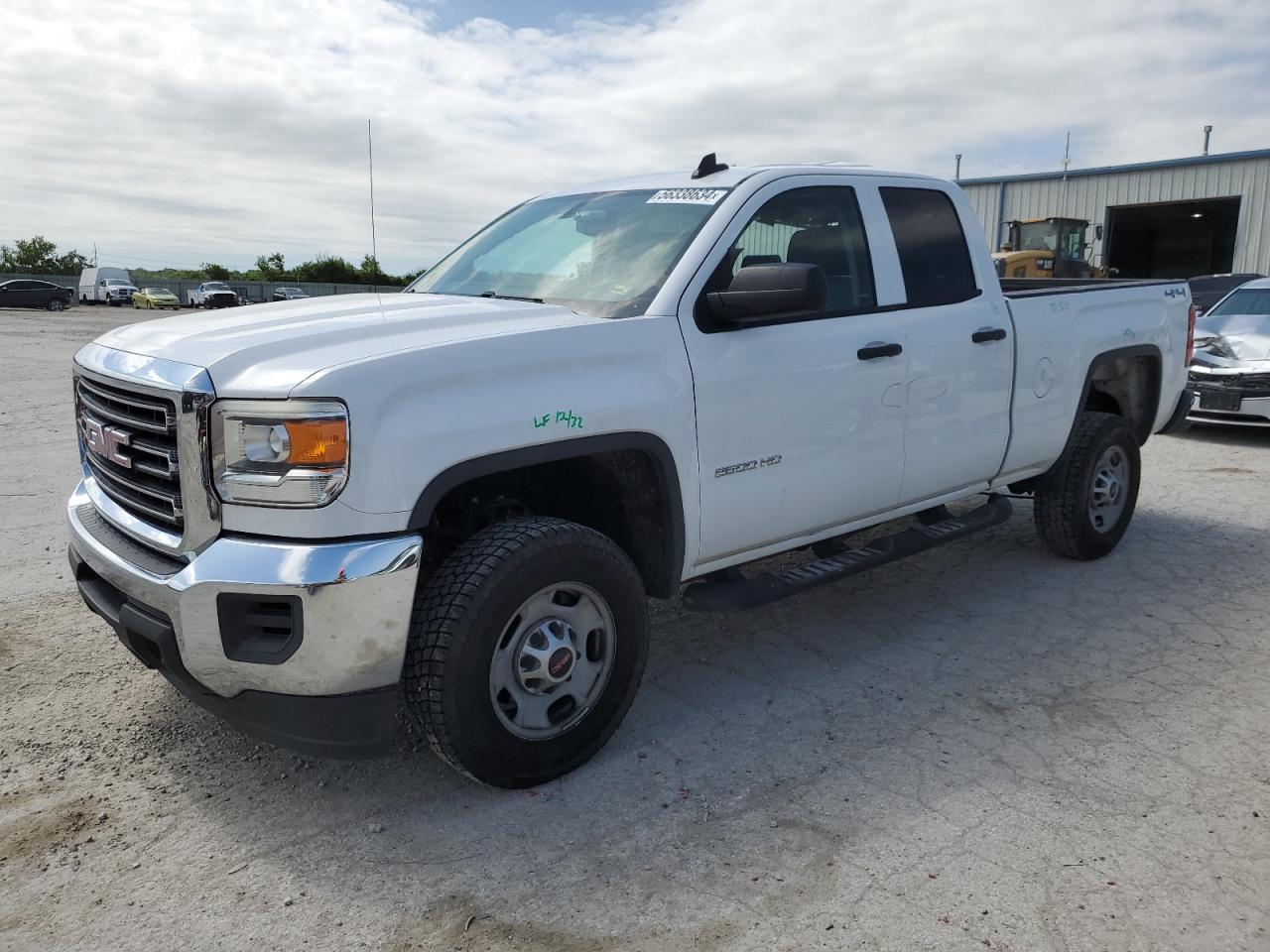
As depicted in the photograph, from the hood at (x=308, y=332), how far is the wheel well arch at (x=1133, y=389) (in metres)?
3.73

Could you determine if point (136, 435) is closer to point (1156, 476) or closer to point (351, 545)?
point (351, 545)

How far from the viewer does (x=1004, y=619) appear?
4801 millimetres

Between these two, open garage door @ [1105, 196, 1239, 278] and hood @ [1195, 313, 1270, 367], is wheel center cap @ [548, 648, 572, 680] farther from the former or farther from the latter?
open garage door @ [1105, 196, 1239, 278]

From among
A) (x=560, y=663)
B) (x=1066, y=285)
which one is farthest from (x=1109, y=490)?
(x=560, y=663)

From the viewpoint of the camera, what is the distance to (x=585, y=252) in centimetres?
395

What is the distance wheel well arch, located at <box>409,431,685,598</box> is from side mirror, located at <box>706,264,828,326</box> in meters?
0.54

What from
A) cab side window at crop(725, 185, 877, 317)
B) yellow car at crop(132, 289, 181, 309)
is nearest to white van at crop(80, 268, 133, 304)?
yellow car at crop(132, 289, 181, 309)

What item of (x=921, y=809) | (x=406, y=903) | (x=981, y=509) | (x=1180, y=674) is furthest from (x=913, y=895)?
(x=981, y=509)

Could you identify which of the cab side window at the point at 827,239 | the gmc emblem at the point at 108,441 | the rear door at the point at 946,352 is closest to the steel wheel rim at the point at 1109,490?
the rear door at the point at 946,352

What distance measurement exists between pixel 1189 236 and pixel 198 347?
4610 cm

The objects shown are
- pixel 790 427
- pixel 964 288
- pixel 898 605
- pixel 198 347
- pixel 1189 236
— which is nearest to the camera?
pixel 198 347

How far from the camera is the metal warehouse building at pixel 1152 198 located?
84.5 feet

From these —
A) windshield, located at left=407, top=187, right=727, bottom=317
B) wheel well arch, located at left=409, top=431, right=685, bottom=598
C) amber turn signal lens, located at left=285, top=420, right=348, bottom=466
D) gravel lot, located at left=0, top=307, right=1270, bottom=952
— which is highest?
windshield, located at left=407, top=187, right=727, bottom=317

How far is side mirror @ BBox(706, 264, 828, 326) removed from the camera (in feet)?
10.9
